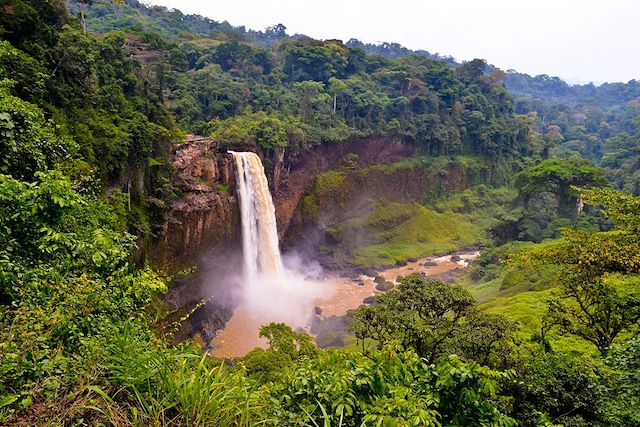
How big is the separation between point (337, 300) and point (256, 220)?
8551mm

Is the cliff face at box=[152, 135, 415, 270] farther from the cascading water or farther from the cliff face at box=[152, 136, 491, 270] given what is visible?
the cascading water

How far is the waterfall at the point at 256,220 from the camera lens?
1159 inches

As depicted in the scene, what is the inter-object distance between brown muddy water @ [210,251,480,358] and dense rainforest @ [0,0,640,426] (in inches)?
78.8

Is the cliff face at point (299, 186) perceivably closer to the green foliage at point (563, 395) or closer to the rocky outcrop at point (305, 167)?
the rocky outcrop at point (305, 167)

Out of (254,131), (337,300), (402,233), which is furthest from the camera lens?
(402,233)

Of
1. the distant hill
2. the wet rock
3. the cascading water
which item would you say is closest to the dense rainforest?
the cascading water

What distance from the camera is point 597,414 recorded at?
691 centimetres

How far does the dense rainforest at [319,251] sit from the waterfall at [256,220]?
1.97 metres

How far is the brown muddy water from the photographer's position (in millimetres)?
24125

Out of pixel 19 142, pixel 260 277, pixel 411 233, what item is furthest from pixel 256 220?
pixel 19 142

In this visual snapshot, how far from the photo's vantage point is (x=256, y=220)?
31.0m

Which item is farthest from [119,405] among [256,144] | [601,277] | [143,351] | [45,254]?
[256,144]

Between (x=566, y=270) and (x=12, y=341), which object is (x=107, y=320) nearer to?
(x=12, y=341)

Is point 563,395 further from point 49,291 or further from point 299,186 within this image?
point 299,186
